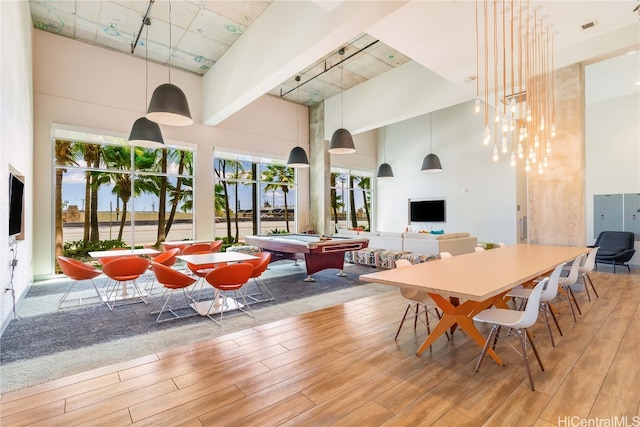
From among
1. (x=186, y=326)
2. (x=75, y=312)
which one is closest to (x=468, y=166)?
(x=186, y=326)

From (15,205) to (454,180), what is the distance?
10.8 metres

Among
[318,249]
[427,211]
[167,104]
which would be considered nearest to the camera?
[167,104]

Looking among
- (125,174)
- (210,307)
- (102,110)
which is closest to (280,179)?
(125,174)

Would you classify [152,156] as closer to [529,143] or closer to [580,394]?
[529,143]

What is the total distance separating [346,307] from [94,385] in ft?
9.73

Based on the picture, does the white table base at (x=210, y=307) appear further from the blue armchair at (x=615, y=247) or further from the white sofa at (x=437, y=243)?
the blue armchair at (x=615, y=247)

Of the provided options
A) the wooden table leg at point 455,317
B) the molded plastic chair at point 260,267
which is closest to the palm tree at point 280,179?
the molded plastic chair at point 260,267

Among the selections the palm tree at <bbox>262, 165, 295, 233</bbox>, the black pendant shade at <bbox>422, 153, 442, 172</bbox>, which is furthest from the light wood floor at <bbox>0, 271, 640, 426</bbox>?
the palm tree at <bbox>262, 165, 295, 233</bbox>

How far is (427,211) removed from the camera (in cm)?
1133

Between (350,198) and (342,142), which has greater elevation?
(342,142)

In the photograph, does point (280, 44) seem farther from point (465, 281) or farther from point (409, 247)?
point (465, 281)

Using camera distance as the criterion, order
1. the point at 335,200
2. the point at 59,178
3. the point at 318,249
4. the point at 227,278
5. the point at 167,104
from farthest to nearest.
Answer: the point at 335,200, the point at 59,178, the point at 318,249, the point at 167,104, the point at 227,278

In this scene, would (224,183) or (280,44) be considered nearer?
(280,44)

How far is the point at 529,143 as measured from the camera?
4.87 m
